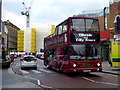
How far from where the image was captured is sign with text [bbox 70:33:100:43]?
1567cm

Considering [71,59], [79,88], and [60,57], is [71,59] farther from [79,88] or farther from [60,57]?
[79,88]

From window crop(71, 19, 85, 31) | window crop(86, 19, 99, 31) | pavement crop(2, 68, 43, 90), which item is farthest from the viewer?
window crop(86, 19, 99, 31)

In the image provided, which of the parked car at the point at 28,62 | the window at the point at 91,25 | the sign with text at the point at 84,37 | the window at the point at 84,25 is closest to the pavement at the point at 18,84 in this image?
the sign with text at the point at 84,37

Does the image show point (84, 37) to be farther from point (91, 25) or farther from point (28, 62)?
point (28, 62)

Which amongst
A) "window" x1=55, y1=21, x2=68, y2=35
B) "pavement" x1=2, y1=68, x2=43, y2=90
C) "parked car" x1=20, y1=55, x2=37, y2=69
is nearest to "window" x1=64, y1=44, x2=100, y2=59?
"window" x1=55, y1=21, x2=68, y2=35

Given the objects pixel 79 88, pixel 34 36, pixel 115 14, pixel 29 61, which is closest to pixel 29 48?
pixel 34 36

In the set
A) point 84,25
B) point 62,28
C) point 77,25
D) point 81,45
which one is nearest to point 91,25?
point 84,25

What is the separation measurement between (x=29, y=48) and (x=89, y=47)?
49.5m

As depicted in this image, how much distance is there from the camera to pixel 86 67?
15.8 metres

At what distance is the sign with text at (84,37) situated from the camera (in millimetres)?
15669

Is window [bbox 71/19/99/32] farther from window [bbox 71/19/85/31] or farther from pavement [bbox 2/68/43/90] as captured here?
pavement [bbox 2/68/43/90]

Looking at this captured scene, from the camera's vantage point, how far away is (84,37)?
52.0ft

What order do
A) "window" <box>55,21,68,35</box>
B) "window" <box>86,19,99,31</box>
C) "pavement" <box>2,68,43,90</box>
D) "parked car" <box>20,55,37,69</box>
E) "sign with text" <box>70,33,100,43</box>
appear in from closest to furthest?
"pavement" <box>2,68,43,90</box> < "sign with text" <box>70,33,100,43</box> < "window" <box>86,19,99,31</box> < "window" <box>55,21,68,35</box> < "parked car" <box>20,55,37,69</box>

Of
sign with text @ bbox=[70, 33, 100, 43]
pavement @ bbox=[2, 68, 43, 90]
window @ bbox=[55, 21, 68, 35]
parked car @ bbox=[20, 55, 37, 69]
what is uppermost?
window @ bbox=[55, 21, 68, 35]
